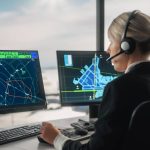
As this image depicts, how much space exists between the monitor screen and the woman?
23.8 inches

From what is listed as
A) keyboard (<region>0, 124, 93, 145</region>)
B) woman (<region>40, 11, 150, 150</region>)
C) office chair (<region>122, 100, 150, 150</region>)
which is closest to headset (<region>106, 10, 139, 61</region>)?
woman (<region>40, 11, 150, 150</region>)

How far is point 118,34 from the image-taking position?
137 cm

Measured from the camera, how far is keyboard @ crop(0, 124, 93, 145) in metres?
1.65

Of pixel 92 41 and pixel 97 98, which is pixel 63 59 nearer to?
pixel 97 98

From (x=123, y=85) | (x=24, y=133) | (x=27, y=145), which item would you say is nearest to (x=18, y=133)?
(x=24, y=133)

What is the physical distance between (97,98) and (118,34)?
823 millimetres

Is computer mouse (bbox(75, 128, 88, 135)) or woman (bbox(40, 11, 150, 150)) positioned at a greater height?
woman (bbox(40, 11, 150, 150))

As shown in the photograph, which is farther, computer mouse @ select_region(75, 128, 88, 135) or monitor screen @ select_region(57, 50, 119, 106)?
monitor screen @ select_region(57, 50, 119, 106)

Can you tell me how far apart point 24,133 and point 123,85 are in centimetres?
79

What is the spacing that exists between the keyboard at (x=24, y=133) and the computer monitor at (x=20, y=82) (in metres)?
0.13

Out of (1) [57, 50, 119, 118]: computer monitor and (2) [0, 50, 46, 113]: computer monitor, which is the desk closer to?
(2) [0, 50, 46, 113]: computer monitor

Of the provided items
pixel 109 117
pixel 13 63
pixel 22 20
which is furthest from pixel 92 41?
pixel 109 117

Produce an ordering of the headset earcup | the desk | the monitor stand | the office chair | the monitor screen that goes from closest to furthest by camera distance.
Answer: the office chair
the headset earcup
the desk
the monitor screen
the monitor stand

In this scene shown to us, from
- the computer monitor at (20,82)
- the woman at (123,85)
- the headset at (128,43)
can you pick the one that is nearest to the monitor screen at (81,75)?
the computer monitor at (20,82)
